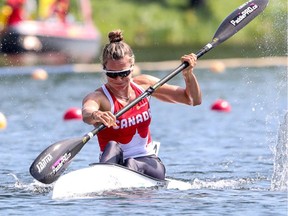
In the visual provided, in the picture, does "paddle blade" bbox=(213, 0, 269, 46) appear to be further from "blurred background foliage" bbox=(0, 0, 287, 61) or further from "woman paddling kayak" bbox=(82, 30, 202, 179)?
"blurred background foliage" bbox=(0, 0, 287, 61)

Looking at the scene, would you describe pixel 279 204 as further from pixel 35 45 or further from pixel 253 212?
pixel 35 45

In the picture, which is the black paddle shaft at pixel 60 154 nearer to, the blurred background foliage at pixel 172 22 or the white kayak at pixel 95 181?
the white kayak at pixel 95 181

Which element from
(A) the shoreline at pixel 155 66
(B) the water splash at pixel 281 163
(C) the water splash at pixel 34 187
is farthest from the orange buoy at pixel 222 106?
(A) the shoreline at pixel 155 66

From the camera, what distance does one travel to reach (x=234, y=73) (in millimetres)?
25891

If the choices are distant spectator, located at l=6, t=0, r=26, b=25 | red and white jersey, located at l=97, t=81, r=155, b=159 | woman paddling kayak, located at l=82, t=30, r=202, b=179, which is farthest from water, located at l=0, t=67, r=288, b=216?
distant spectator, located at l=6, t=0, r=26, b=25

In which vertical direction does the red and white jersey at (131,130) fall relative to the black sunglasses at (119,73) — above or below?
below

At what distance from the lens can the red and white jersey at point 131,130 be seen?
10.2 metres

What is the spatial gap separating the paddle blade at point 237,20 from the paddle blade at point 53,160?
81.5 inches

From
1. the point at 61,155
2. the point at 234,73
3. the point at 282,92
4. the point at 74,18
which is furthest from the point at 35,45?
the point at 61,155

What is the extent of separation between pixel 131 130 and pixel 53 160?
0.84 meters

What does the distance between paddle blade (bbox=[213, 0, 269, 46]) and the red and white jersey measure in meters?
1.36

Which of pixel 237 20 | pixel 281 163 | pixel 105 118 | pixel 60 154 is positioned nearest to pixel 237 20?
pixel 237 20

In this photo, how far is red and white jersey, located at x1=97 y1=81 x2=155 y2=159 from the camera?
10.2 meters

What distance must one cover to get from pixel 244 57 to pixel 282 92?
1133 cm
